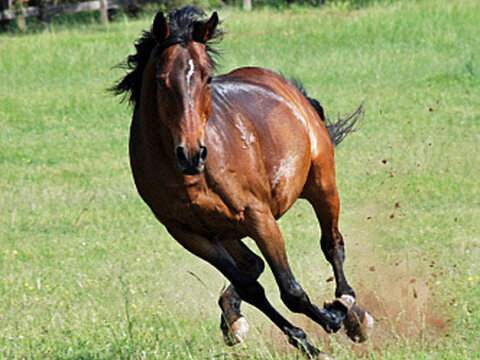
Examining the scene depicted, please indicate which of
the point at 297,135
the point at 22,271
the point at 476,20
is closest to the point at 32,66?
the point at 476,20

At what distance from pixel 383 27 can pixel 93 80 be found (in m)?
7.08

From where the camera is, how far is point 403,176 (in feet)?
34.8

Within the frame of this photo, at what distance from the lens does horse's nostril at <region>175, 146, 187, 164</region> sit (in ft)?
13.1

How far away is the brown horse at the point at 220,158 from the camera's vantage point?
4211 mm

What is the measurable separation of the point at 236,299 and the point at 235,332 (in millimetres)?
330

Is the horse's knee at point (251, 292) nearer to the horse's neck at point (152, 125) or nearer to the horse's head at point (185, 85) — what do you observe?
the horse's neck at point (152, 125)

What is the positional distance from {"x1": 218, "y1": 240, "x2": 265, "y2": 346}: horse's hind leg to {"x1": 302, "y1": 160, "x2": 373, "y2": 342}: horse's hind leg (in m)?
0.72

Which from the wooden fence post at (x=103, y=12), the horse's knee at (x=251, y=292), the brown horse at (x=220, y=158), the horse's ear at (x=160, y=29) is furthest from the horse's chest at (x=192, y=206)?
the wooden fence post at (x=103, y=12)

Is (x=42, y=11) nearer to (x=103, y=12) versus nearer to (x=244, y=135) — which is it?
(x=103, y=12)

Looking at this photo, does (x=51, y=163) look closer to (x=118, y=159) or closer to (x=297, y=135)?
(x=118, y=159)

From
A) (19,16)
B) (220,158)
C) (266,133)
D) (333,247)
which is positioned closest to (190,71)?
(220,158)

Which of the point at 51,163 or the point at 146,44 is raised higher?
the point at 146,44

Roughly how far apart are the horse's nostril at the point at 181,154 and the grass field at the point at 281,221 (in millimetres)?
1245

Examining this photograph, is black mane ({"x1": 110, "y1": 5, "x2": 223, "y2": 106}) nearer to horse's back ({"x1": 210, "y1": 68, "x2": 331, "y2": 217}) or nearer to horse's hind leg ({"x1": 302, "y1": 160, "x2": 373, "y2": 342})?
horse's back ({"x1": 210, "y1": 68, "x2": 331, "y2": 217})
